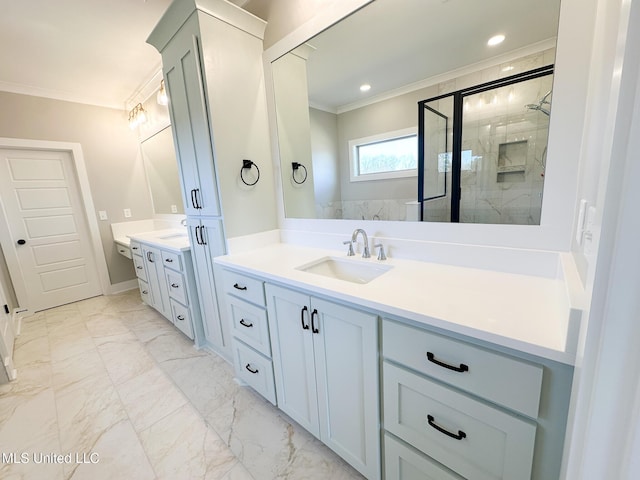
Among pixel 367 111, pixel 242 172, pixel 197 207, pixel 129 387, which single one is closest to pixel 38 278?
pixel 129 387

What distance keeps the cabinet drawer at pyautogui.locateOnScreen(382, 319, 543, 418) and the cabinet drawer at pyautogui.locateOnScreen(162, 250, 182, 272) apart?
1.91 m

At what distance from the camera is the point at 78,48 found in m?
2.36

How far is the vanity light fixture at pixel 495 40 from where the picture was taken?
1.07 metres

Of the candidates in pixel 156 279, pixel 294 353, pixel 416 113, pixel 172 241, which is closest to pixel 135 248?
pixel 156 279

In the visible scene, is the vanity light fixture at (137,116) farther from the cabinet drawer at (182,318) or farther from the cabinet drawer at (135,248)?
the cabinet drawer at (182,318)

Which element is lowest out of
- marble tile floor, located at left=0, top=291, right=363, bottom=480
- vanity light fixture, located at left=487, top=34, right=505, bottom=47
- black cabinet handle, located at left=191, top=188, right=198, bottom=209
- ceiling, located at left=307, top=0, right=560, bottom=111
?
marble tile floor, located at left=0, top=291, right=363, bottom=480

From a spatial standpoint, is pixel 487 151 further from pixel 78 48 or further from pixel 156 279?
pixel 78 48

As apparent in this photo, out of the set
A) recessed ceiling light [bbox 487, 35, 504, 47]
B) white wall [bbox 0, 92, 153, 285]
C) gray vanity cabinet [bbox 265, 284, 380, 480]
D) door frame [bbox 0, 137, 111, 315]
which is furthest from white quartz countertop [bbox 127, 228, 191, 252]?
recessed ceiling light [bbox 487, 35, 504, 47]

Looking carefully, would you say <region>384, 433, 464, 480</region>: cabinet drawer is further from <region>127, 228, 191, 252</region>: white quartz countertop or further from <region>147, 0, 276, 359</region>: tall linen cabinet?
<region>127, 228, 191, 252</region>: white quartz countertop

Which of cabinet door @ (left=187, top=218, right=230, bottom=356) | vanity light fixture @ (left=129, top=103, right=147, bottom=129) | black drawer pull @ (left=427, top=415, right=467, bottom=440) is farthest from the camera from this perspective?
vanity light fixture @ (left=129, top=103, right=147, bottom=129)

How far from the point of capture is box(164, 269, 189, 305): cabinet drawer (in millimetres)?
2252

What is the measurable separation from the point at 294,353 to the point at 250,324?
0.36 meters

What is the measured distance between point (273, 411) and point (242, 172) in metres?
1.54

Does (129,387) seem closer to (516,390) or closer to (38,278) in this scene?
(516,390)
